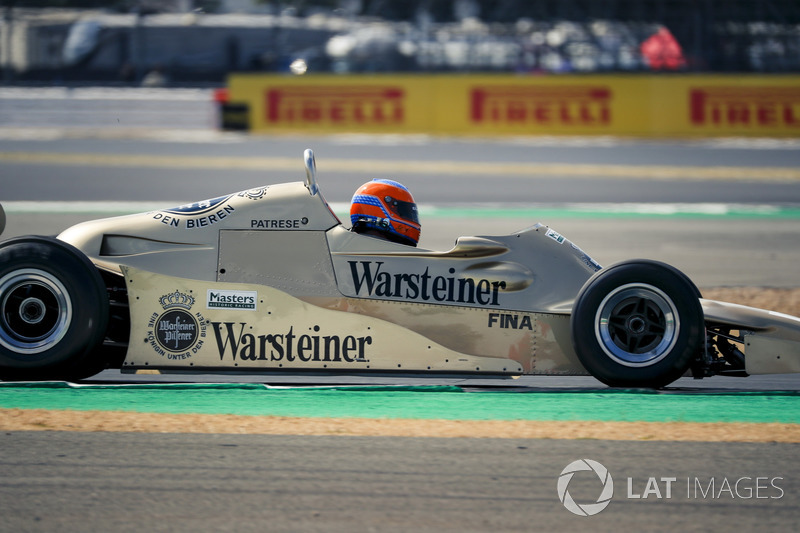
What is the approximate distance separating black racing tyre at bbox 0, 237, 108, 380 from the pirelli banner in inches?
639

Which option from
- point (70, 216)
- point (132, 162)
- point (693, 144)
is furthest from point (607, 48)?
point (70, 216)

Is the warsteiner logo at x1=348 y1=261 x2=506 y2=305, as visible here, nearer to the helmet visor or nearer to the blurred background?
the helmet visor

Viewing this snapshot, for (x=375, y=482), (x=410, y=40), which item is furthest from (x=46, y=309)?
(x=410, y=40)

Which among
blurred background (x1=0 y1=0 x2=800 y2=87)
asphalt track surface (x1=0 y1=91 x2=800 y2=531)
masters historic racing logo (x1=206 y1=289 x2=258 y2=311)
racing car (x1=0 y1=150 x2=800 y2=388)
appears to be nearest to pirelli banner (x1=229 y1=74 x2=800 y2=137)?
blurred background (x1=0 y1=0 x2=800 y2=87)

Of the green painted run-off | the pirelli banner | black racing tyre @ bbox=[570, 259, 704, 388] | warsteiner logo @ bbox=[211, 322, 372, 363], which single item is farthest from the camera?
the pirelli banner

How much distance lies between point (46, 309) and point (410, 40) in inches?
681

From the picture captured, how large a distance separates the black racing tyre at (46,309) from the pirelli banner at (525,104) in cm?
1623

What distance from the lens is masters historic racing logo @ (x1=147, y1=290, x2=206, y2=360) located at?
5074 mm

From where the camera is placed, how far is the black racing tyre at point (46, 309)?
4.93 m

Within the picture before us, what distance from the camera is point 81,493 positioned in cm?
369

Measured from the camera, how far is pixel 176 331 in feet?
16.7

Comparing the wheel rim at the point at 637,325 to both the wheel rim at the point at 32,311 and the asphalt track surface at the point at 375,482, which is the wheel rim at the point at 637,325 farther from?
the wheel rim at the point at 32,311

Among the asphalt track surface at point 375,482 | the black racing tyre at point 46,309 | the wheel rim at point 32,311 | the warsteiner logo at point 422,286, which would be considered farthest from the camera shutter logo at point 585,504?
the wheel rim at point 32,311

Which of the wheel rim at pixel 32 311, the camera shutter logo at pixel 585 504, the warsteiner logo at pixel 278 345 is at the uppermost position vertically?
the wheel rim at pixel 32 311
